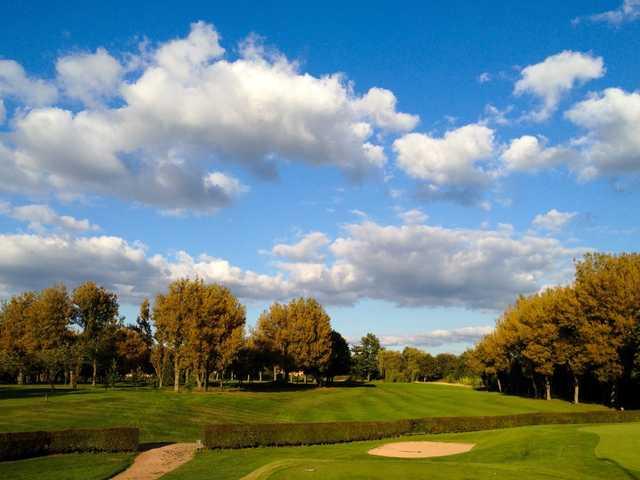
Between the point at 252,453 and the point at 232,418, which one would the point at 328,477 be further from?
the point at 232,418

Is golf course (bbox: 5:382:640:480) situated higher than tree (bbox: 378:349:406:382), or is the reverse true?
golf course (bbox: 5:382:640:480)

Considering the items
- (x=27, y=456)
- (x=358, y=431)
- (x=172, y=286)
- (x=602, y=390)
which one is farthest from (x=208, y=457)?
(x=602, y=390)

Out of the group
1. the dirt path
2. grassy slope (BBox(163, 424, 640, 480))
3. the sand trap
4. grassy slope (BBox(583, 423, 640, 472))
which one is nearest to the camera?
grassy slope (BBox(163, 424, 640, 480))

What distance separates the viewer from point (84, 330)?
3371 inches

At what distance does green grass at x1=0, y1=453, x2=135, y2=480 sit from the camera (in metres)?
23.4

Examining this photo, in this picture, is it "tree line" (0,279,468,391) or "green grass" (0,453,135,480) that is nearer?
"green grass" (0,453,135,480)

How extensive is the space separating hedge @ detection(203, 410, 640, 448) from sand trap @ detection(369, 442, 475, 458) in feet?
10.4

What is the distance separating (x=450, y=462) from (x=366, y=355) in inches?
5530

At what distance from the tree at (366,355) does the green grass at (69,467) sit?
136 meters

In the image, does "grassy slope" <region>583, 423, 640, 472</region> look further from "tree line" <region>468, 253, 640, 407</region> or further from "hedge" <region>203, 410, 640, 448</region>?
"tree line" <region>468, 253, 640, 407</region>

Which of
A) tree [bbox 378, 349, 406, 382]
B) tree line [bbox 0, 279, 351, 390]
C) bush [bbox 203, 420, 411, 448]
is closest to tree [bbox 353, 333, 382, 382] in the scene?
tree [bbox 378, 349, 406, 382]

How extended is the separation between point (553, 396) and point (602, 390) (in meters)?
11.6

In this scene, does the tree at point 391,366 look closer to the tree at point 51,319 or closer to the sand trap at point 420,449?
the tree at point 51,319

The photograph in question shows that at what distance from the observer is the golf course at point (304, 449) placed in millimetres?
20594
